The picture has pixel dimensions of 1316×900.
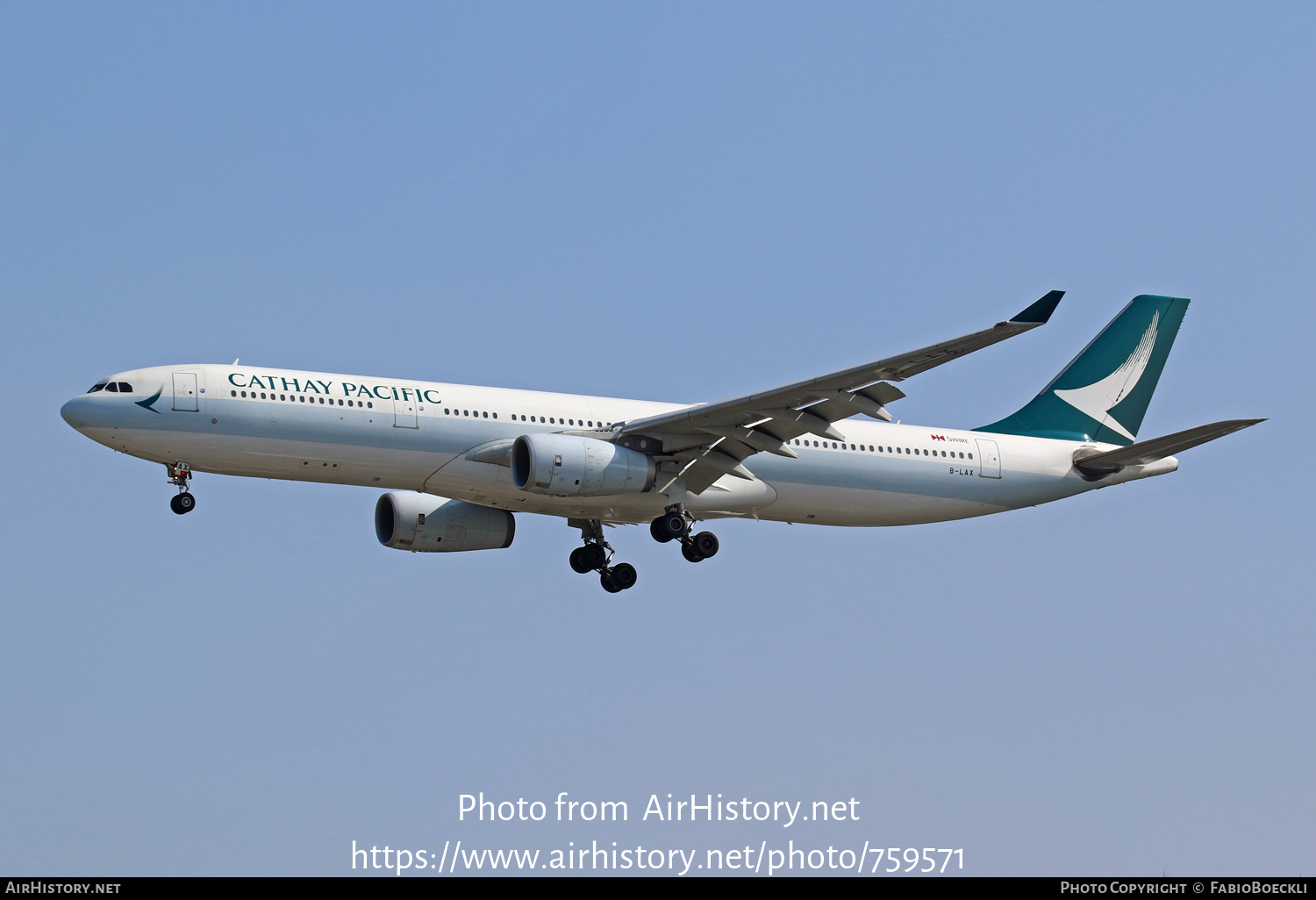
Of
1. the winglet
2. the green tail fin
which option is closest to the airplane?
the winglet

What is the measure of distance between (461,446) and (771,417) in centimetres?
707

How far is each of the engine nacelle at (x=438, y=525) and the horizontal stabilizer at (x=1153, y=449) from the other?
15.6 metres

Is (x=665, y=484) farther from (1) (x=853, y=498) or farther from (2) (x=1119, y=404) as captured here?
(2) (x=1119, y=404)

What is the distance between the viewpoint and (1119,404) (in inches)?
1794

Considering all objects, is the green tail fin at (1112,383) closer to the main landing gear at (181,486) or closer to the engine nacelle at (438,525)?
the engine nacelle at (438,525)

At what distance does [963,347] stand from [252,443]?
50.7ft

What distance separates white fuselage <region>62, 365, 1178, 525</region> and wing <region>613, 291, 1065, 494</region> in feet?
3.70

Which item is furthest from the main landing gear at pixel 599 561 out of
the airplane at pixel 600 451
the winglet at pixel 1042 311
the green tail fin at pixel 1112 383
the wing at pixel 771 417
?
the winglet at pixel 1042 311

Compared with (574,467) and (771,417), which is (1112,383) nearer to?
(771,417)

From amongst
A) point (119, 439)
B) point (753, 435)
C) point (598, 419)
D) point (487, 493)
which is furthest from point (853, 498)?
point (119, 439)

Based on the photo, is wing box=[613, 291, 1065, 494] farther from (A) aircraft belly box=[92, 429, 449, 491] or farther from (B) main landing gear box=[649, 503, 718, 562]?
(A) aircraft belly box=[92, 429, 449, 491]

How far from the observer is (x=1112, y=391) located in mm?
45594

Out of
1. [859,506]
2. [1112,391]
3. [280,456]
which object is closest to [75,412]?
[280,456]

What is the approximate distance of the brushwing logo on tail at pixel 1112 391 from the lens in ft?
148
